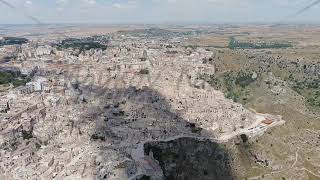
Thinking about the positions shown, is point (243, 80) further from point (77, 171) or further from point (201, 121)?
point (77, 171)

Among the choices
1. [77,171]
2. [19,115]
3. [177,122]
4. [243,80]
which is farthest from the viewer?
[243,80]

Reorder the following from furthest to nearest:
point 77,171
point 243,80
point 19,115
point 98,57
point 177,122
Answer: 1. point 98,57
2. point 243,80
3. point 19,115
4. point 177,122
5. point 77,171

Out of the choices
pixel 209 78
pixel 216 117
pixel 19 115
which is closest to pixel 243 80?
pixel 209 78

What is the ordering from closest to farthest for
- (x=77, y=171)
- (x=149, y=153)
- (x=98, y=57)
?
(x=77, y=171), (x=149, y=153), (x=98, y=57)

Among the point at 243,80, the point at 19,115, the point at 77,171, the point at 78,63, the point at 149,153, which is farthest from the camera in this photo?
the point at 78,63

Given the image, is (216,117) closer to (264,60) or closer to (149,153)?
(149,153)

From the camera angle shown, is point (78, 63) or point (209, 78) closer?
point (209, 78)

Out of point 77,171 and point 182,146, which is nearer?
point 77,171

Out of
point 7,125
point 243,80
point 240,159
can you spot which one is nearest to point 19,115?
point 7,125
